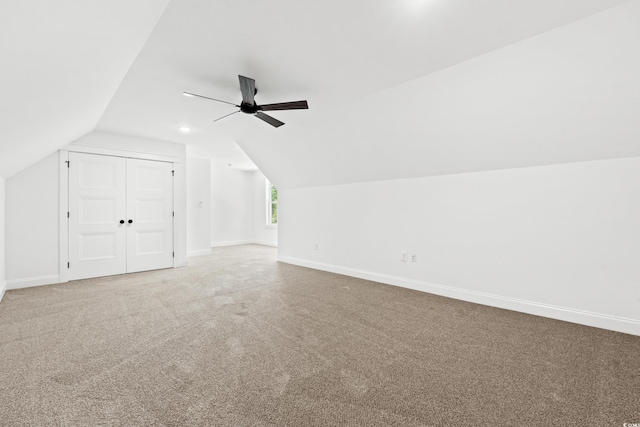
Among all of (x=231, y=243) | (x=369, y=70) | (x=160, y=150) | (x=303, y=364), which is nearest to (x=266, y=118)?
(x=369, y=70)

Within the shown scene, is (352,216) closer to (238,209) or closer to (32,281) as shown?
(32,281)

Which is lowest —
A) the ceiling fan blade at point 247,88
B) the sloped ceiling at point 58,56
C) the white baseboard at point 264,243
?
the white baseboard at point 264,243

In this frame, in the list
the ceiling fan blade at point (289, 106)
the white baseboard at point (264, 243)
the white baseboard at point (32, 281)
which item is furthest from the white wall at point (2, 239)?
the white baseboard at point (264, 243)

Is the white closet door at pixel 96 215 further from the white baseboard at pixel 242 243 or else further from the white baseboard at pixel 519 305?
the white baseboard at pixel 519 305

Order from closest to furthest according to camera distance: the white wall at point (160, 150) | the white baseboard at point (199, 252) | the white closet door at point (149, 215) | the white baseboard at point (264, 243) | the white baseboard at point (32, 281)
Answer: the white baseboard at point (32, 281) < the white wall at point (160, 150) < the white closet door at point (149, 215) < the white baseboard at point (199, 252) < the white baseboard at point (264, 243)

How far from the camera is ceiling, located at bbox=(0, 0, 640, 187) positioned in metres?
1.75

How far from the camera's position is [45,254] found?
4121 millimetres

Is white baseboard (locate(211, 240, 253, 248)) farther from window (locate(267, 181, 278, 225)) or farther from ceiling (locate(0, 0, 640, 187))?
ceiling (locate(0, 0, 640, 187))

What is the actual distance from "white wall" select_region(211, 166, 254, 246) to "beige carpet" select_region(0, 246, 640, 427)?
5.05m

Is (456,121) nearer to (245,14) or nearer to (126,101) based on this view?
(245,14)

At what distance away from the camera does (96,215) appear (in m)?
4.58

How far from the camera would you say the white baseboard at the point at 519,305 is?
2.52m

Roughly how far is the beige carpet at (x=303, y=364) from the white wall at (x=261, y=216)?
5.20 meters

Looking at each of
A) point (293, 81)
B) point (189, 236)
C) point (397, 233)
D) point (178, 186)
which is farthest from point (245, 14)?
point (189, 236)
